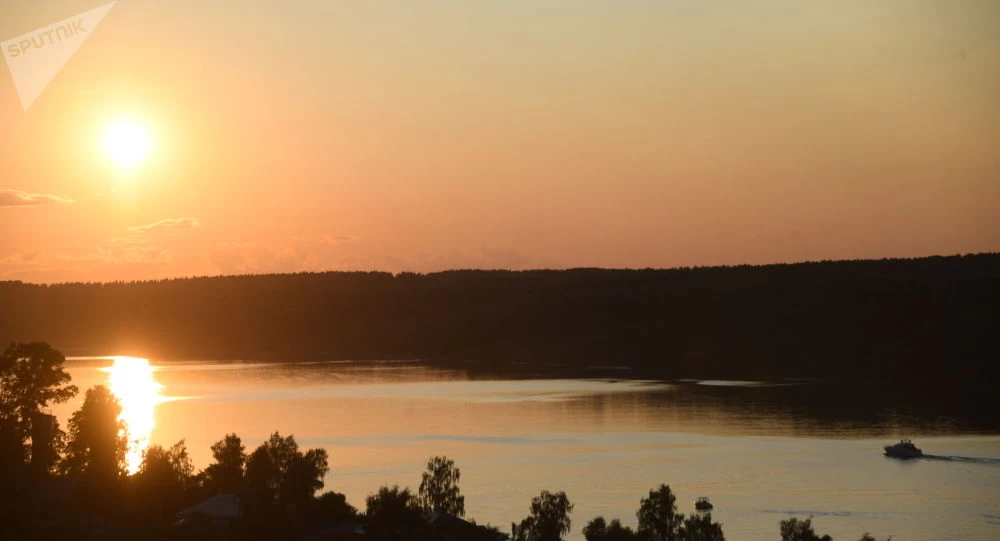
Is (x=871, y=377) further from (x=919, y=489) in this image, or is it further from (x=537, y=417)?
(x=919, y=489)

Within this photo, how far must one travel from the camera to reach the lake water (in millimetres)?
66312

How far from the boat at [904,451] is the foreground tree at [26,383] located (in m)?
57.1

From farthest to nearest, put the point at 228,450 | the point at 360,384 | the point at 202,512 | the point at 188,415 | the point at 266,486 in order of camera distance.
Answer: the point at 360,384 < the point at 188,415 < the point at 228,450 < the point at 266,486 < the point at 202,512

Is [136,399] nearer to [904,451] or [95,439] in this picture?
[95,439]

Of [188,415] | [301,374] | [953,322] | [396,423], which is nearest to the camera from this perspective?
[396,423]

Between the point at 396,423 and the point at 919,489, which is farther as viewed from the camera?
the point at 396,423

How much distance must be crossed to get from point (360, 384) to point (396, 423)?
154ft

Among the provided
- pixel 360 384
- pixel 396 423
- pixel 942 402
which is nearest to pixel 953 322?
pixel 942 402

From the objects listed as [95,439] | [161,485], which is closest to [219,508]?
[161,485]

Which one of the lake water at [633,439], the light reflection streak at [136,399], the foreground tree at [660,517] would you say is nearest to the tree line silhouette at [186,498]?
the foreground tree at [660,517]

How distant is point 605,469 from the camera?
79.5 meters

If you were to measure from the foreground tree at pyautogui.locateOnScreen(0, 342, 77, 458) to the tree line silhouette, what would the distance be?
0.06 metres

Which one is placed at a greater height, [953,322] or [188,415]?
[953,322]

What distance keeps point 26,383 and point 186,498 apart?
40.5 feet
